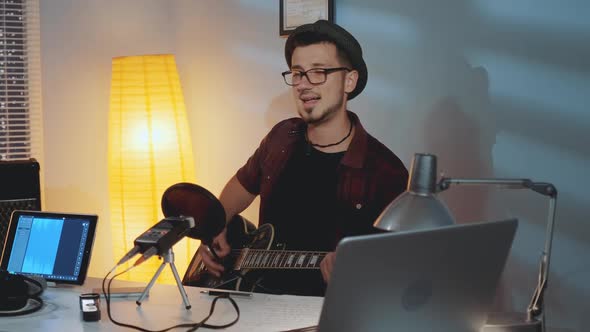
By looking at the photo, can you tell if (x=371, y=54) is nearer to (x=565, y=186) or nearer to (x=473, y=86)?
(x=473, y=86)

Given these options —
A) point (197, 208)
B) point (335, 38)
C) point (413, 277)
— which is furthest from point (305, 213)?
point (413, 277)

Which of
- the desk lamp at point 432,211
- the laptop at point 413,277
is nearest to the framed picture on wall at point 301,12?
the desk lamp at point 432,211

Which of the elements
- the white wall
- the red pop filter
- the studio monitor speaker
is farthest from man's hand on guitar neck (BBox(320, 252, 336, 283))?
the studio monitor speaker

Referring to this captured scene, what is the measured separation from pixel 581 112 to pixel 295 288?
3.54ft

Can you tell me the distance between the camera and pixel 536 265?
2.52 metres

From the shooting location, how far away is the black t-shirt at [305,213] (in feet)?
8.38

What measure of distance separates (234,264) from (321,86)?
0.69 m

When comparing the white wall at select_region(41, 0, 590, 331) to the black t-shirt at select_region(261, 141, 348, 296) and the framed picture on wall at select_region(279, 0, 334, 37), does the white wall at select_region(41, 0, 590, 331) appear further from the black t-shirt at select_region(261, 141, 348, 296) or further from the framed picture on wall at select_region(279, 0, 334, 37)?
the black t-shirt at select_region(261, 141, 348, 296)

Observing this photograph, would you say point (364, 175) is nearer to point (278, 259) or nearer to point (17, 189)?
point (278, 259)

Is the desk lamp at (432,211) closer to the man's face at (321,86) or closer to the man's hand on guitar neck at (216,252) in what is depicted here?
the man's face at (321,86)

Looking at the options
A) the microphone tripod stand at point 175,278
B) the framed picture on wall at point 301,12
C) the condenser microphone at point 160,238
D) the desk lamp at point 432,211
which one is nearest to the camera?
the desk lamp at point 432,211

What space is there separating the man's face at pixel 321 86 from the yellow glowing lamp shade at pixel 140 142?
95cm

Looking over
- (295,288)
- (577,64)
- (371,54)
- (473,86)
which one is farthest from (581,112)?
(295,288)

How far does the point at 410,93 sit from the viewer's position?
9.30ft
